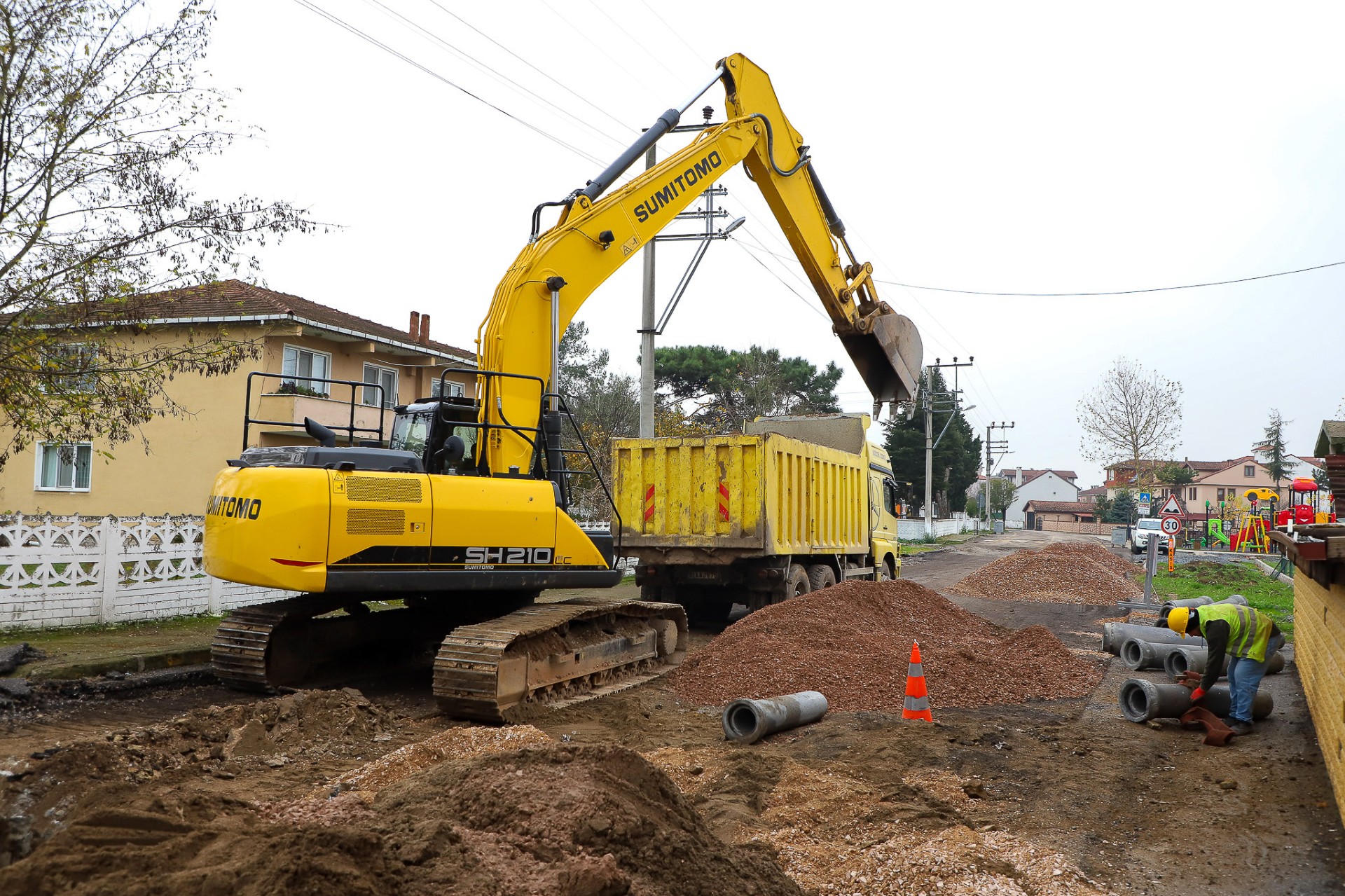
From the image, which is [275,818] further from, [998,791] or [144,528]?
[144,528]

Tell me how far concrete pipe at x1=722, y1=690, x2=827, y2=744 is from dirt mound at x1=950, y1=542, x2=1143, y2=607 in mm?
14832

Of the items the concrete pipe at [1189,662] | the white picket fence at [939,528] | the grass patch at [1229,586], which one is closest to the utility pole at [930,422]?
the white picket fence at [939,528]

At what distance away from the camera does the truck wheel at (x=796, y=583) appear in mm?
12945

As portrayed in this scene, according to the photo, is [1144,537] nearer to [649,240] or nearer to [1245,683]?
[1245,683]

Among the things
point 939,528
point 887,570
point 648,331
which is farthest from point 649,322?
point 939,528

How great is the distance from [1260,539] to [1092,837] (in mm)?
39688

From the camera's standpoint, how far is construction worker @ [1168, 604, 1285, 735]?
755 cm

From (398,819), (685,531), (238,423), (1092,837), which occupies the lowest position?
(1092,837)

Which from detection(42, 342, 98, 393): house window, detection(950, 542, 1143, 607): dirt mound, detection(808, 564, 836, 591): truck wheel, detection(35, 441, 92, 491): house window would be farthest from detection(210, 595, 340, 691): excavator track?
detection(950, 542, 1143, 607): dirt mound

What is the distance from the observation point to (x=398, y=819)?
4027 millimetres

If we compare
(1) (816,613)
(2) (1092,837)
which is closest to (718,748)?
(2) (1092,837)

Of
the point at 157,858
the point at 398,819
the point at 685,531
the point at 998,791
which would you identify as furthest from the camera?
the point at 685,531

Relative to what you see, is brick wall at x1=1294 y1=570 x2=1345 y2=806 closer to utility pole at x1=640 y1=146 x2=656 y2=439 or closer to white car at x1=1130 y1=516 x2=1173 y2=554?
utility pole at x1=640 y1=146 x2=656 y2=439

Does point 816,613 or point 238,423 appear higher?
point 238,423
